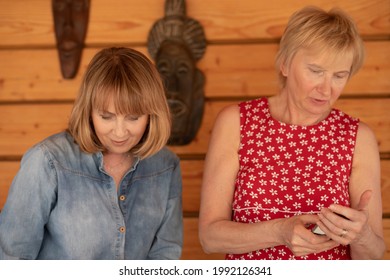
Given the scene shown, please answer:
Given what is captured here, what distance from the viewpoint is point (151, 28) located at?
2.38 m

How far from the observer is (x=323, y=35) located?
68.1 inches

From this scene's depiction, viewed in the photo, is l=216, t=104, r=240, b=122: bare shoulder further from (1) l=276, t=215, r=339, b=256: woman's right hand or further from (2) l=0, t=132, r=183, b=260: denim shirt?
Result: (1) l=276, t=215, r=339, b=256: woman's right hand

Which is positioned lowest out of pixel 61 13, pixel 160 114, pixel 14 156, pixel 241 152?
pixel 14 156

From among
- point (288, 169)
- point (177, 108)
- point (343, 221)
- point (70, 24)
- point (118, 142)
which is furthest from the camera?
point (70, 24)

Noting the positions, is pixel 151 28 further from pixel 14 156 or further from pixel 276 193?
pixel 276 193

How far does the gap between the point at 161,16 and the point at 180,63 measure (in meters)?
0.24

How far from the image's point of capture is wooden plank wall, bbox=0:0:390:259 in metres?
2.39

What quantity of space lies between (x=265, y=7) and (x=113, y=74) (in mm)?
961

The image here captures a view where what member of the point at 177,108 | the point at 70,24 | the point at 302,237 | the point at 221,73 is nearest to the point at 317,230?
the point at 302,237

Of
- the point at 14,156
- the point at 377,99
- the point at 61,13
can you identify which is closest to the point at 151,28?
the point at 61,13

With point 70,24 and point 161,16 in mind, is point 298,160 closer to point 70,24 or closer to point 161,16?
point 161,16

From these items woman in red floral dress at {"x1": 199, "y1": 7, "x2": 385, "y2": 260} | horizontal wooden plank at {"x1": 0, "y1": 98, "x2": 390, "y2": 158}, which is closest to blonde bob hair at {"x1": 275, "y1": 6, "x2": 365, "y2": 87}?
woman in red floral dress at {"x1": 199, "y1": 7, "x2": 385, "y2": 260}

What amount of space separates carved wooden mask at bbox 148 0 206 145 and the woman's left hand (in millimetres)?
865

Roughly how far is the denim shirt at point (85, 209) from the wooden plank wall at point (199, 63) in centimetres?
64
